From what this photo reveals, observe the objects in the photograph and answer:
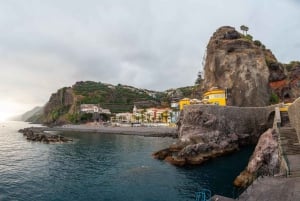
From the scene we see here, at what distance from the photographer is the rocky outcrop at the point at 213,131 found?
4375 cm

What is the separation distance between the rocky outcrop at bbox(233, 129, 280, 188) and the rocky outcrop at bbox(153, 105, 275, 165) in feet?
39.2

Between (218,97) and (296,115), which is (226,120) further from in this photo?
(296,115)

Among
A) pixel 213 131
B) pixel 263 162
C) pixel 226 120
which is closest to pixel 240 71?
pixel 226 120

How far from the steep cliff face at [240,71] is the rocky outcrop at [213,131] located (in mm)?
18102

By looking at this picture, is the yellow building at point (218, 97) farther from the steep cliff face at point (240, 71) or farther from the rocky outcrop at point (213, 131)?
the rocky outcrop at point (213, 131)

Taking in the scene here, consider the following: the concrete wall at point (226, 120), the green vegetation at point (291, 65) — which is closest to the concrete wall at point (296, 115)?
the concrete wall at point (226, 120)

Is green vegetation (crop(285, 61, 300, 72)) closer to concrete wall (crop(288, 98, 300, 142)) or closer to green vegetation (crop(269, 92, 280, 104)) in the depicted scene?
green vegetation (crop(269, 92, 280, 104))

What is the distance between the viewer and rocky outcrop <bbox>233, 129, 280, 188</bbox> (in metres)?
27.3

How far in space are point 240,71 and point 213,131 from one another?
119 feet

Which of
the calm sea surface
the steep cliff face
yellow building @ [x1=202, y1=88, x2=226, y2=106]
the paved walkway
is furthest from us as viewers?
the steep cliff face

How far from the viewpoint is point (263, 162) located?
2858 centimetres

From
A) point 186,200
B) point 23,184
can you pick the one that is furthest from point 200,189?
point 23,184

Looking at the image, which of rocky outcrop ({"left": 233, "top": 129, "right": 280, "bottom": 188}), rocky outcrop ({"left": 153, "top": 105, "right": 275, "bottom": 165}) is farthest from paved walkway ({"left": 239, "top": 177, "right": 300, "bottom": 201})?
rocky outcrop ({"left": 153, "top": 105, "right": 275, "bottom": 165})

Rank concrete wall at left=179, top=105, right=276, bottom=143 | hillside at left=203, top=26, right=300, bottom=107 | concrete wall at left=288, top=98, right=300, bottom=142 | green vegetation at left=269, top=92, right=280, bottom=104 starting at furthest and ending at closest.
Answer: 1. green vegetation at left=269, top=92, right=280, bottom=104
2. hillside at left=203, top=26, right=300, bottom=107
3. concrete wall at left=179, top=105, right=276, bottom=143
4. concrete wall at left=288, top=98, right=300, bottom=142
